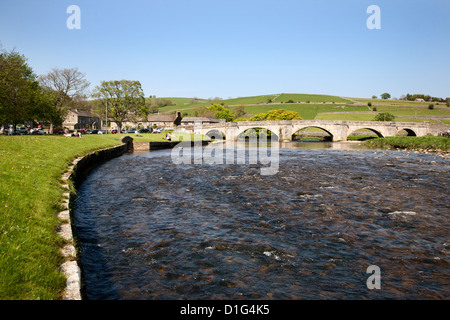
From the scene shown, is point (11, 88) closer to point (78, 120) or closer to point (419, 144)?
point (419, 144)

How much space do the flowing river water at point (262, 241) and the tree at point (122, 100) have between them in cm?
6109

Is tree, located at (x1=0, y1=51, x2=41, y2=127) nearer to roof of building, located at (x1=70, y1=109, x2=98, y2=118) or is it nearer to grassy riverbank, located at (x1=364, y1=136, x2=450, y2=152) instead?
grassy riverbank, located at (x1=364, y1=136, x2=450, y2=152)

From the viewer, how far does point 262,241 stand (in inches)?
346

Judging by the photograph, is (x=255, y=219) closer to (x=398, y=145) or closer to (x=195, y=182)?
(x=195, y=182)

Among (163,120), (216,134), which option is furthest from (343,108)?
(163,120)

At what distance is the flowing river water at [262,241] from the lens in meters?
6.25

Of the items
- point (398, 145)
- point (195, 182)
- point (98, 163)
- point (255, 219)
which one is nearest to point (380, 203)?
point (255, 219)

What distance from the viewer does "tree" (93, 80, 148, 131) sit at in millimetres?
72250

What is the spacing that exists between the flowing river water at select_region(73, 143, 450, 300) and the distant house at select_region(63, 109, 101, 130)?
100339 mm

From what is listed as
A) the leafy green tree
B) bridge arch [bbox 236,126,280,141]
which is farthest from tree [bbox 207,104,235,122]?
the leafy green tree

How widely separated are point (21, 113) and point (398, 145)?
60352 mm

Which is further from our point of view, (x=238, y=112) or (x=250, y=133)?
(x=238, y=112)

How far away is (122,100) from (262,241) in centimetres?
7244
